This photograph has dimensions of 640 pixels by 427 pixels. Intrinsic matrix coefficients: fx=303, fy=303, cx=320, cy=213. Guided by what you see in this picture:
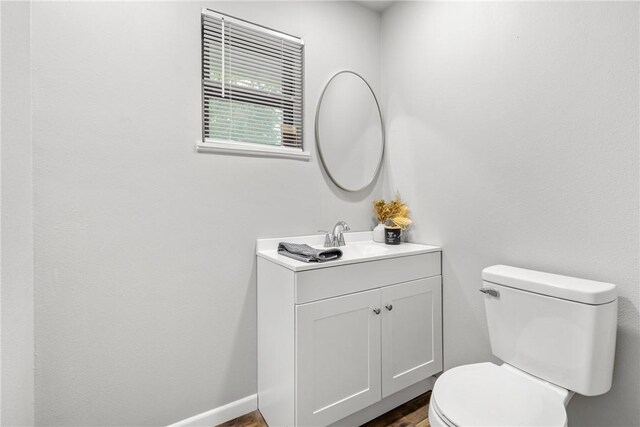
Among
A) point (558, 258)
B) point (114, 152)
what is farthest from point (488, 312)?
point (114, 152)

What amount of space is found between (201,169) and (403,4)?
168 centimetres

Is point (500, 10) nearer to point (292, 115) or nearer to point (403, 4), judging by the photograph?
point (403, 4)

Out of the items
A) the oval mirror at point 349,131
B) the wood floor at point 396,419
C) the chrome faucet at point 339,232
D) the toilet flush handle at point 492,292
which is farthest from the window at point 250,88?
the wood floor at point 396,419

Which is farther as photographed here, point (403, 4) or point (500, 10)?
point (403, 4)

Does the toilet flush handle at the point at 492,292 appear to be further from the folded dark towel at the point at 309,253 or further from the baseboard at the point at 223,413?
the baseboard at the point at 223,413

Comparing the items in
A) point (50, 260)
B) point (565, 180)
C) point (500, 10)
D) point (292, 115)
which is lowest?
point (50, 260)

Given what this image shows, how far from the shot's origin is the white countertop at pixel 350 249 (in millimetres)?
1364

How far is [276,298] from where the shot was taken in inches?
57.2

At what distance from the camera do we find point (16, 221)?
3.32 ft

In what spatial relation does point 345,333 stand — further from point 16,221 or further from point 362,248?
point 16,221

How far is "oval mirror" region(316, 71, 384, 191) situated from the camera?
6.23 feet

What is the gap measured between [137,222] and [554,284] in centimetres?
175

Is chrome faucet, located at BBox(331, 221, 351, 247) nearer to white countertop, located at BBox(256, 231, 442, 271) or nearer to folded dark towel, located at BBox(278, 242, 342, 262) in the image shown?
white countertop, located at BBox(256, 231, 442, 271)

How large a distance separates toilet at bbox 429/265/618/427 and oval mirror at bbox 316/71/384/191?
1062 mm
